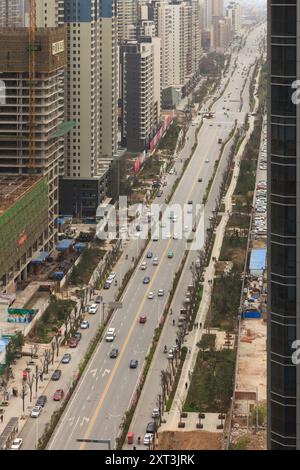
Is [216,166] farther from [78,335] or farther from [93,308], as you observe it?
[78,335]

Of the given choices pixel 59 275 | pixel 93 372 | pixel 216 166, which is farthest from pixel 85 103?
pixel 93 372

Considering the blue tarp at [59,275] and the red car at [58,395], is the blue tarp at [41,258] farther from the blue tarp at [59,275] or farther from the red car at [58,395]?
the red car at [58,395]

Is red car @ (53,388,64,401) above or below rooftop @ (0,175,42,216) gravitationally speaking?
below

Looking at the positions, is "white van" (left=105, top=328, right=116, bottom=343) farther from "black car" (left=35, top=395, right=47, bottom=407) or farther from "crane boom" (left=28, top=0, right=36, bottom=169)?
"crane boom" (left=28, top=0, right=36, bottom=169)

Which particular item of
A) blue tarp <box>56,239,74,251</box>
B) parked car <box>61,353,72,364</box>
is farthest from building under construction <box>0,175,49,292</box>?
parked car <box>61,353,72,364</box>

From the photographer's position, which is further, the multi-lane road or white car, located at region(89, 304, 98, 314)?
white car, located at region(89, 304, 98, 314)
